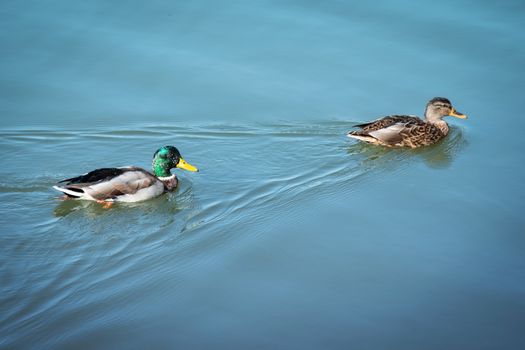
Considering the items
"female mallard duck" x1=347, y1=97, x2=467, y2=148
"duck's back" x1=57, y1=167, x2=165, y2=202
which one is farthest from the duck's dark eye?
"female mallard duck" x1=347, y1=97, x2=467, y2=148

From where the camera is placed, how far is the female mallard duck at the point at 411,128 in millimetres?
10398

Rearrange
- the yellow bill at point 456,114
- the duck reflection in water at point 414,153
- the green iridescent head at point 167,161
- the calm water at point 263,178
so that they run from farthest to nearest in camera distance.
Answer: the yellow bill at point 456,114 → the duck reflection in water at point 414,153 → the green iridescent head at point 167,161 → the calm water at point 263,178

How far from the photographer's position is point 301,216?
8.29 m

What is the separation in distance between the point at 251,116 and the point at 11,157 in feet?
11.4

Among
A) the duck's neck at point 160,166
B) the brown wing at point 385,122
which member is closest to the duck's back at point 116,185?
the duck's neck at point 160,166

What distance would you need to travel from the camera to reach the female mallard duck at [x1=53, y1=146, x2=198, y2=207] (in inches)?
358

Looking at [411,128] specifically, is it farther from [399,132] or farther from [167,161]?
[167,161]

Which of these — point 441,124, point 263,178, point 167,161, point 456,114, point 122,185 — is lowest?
point 122,185

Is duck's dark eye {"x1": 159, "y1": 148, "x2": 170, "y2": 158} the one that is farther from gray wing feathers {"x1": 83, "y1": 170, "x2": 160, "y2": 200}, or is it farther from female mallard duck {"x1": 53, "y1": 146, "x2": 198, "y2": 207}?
gray wing feathers {"x1": 83, "y1": 170, "x2": 160, "y2": 200}

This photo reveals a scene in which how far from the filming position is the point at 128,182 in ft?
30.5

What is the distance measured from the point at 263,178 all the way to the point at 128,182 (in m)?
1.74

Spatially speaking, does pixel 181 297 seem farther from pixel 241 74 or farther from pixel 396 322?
pixel 241 74

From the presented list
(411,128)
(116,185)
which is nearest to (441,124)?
(411,128)

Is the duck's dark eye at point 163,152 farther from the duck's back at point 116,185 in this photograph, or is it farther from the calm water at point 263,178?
the calm water at point 263,178
